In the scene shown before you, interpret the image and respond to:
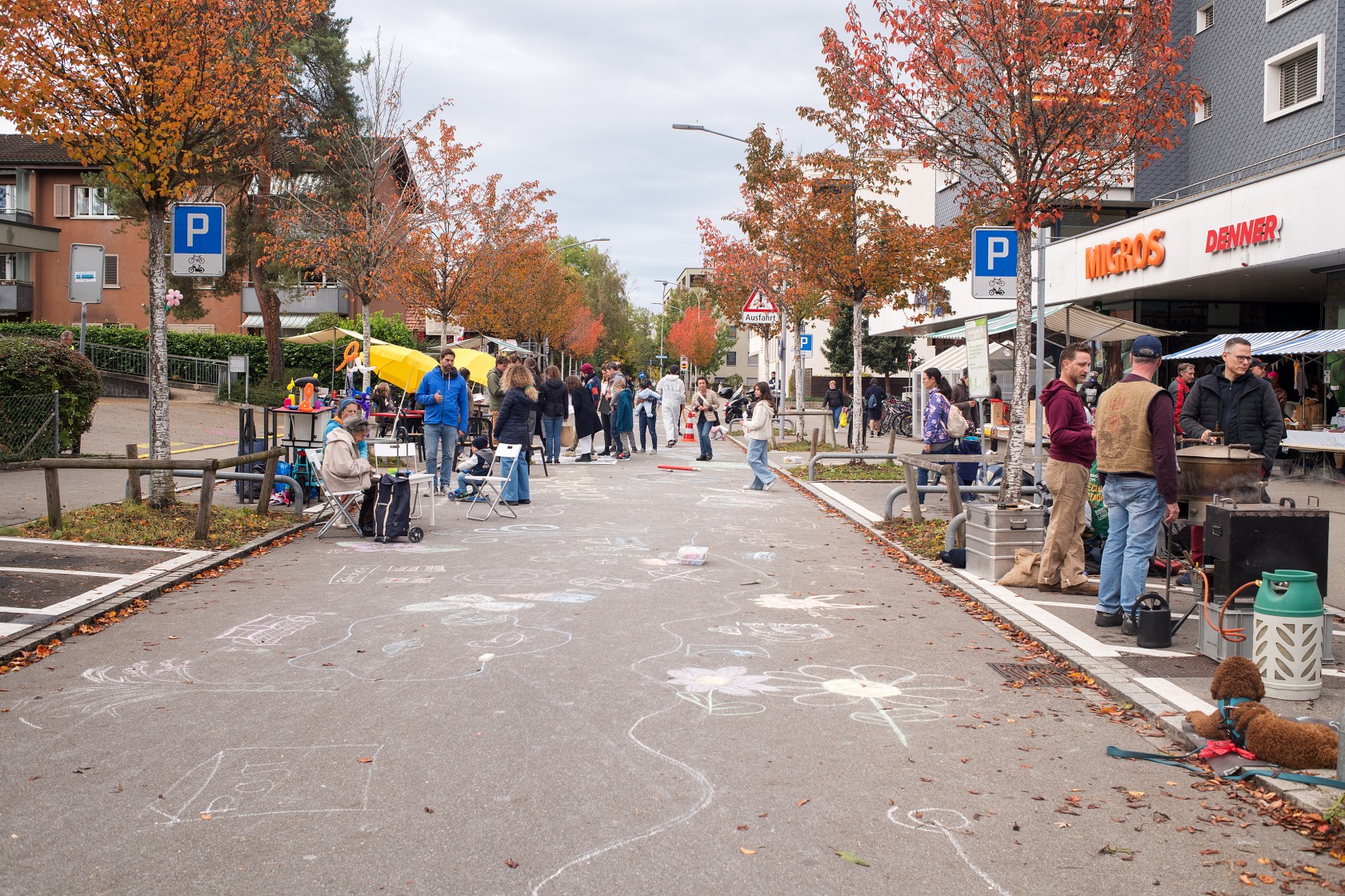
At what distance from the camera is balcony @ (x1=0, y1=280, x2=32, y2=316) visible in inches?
1785

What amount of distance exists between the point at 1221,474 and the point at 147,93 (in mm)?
10032

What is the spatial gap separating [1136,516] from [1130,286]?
19.8 metres

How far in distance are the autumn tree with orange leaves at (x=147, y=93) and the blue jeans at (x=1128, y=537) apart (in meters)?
8.76

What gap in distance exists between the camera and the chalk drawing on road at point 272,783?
4.29 m

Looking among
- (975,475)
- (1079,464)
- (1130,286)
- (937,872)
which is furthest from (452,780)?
(1130,286)

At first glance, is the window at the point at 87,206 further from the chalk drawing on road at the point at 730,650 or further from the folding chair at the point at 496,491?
the chalk drawing on road at the point at 730,650

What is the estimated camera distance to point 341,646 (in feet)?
23.0

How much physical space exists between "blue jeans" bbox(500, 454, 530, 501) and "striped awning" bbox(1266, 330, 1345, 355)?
13.3 m

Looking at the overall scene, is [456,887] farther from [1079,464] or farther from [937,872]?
[1079,464]

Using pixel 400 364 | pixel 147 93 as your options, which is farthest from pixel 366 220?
pixel 147 93

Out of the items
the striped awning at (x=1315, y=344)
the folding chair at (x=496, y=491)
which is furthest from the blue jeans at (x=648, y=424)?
the striped awning at (x=1315, y=344)

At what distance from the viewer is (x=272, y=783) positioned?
4.56 metres

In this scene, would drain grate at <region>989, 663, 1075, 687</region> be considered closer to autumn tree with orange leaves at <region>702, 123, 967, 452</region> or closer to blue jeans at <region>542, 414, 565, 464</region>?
autumn tree with orange leaves at <region>702, 123, 967, 452</region>

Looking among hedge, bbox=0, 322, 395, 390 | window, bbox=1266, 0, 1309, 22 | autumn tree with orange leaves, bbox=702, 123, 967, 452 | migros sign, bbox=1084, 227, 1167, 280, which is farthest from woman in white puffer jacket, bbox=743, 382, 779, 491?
hedge, bbox=0, 322, 395, 390
